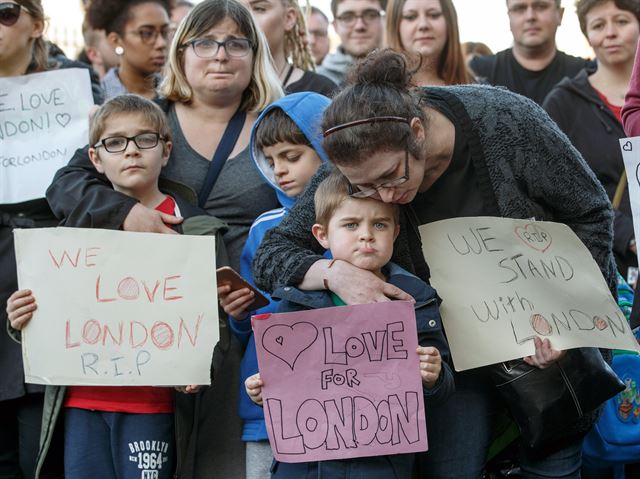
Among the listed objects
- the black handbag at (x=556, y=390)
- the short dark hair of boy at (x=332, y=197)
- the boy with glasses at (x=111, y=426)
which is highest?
the short dark hair of boy at (x=332, y=197)

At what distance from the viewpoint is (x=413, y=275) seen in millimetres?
3438

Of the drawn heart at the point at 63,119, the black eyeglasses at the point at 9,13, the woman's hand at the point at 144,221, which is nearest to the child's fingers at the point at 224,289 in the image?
the woman's hand at the point at 144,221

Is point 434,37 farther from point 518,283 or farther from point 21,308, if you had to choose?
point 21,308

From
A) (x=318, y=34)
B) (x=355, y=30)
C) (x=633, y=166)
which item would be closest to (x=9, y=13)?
(x=633, y=166)

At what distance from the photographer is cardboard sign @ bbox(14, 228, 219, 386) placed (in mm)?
3645

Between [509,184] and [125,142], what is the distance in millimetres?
1440

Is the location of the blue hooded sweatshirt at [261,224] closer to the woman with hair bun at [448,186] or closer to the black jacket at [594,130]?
the woman with hair bun at [448,186]

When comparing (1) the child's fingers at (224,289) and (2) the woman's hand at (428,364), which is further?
(1) the child's fingers at (224,289)

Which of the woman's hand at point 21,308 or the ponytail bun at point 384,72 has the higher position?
the ponytail bun at point 384,72

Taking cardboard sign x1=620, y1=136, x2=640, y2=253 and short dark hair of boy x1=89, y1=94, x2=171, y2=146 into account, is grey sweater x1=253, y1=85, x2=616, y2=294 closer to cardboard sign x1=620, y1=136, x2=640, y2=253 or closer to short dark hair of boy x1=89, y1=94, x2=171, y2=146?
cardboard sign x1=620, y1=136, x2=640, y2=253

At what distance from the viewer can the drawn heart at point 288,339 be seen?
329 cm

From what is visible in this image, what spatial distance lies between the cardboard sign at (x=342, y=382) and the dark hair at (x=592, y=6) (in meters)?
2.86

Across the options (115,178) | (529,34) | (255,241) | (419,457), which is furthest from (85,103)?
(529,34)

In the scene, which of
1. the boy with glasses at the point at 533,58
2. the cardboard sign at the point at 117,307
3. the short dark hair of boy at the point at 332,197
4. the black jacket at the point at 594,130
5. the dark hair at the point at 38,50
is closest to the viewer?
the short dark hair of boy at the point at 332,197
